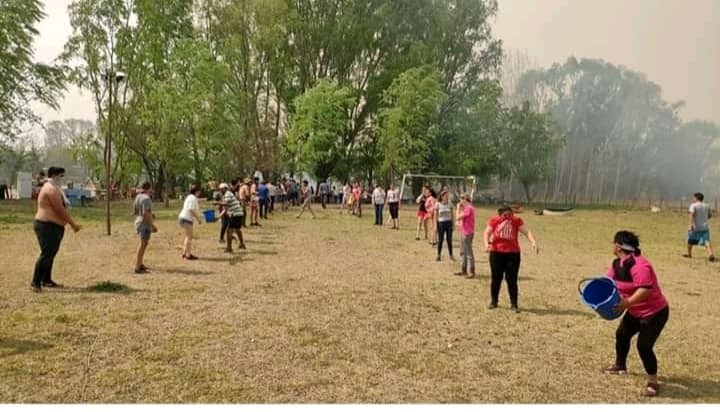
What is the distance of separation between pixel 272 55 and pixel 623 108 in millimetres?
48707

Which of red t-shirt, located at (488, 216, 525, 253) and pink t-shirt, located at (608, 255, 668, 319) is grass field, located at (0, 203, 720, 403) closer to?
pink t-shirt, located at (608, 255, 668, 319)

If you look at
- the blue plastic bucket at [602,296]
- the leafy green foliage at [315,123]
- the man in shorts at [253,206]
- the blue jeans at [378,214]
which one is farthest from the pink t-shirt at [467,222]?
the leafy green foliage at [315,123]

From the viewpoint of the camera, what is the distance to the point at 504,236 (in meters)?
7.95

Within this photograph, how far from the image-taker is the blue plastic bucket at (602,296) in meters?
5.05

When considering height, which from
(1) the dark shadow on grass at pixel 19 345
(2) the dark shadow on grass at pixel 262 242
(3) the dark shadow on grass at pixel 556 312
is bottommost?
(1) the dark shadow on grass at pixel 19 345

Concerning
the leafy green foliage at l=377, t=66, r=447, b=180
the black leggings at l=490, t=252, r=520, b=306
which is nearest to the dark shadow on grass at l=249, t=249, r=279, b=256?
the black leggings at l=490, t=252, r=520, b=306

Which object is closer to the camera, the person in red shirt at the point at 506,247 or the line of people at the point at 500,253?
the line of people at the point at 500,253

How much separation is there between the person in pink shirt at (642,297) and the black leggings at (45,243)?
7574mm

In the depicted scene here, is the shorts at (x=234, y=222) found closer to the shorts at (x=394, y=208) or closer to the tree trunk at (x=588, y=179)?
the shorts at (x=394, y=208)

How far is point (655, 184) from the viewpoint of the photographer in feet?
227

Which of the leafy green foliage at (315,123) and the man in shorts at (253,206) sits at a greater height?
the leafy green foliage at (315,123)

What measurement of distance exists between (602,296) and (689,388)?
1210 mm

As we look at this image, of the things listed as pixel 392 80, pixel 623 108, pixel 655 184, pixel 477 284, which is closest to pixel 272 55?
pixel 392 80

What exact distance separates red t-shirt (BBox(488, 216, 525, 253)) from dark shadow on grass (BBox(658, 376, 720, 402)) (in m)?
2.80
